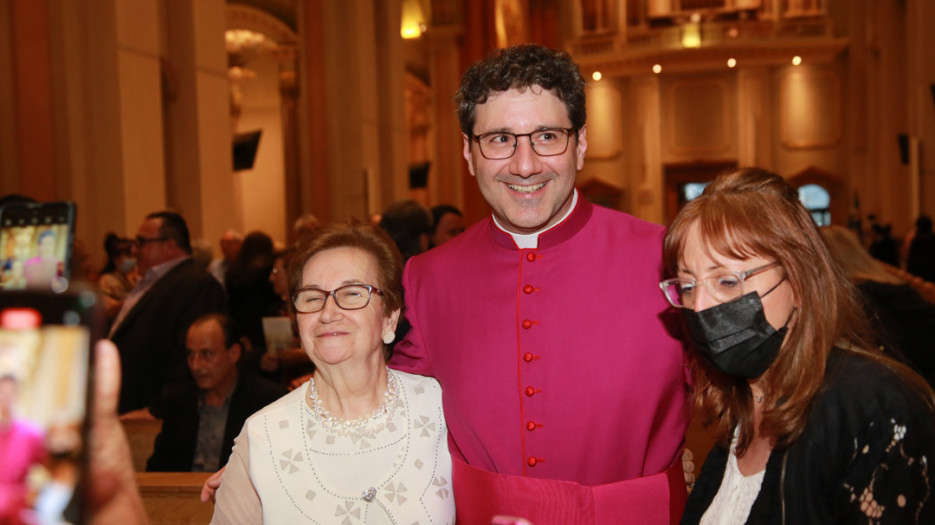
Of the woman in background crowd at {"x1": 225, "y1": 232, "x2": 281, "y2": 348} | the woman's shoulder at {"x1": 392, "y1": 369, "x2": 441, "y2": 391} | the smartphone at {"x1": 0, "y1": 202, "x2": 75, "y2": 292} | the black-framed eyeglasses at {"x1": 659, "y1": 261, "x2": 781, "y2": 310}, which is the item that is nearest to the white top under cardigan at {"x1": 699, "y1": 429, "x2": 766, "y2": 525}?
the black-framed eyeglasses at {"x1": 659, "y1": 261, "x2": 781, "y2": 310}

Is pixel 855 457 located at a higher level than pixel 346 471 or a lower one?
higher

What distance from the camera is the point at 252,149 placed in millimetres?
12719

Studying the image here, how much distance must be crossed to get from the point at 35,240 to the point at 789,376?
142 cm

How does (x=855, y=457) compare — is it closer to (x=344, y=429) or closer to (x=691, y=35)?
(x=344, y=429)

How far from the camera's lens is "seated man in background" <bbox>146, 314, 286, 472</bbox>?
4180 millimetres

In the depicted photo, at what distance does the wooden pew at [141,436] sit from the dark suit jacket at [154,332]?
6.3 inches

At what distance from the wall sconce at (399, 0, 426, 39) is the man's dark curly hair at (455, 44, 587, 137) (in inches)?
672

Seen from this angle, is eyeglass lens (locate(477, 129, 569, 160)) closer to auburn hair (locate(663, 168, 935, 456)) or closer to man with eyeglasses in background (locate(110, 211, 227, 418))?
auburn hair (locate(663, 168, 935, 456))

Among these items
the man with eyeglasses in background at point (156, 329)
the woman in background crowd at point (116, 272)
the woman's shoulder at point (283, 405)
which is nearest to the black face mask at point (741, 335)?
the woman's shoulder at point (283, 405)

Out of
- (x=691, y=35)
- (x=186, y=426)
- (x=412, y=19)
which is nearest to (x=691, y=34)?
(x=691, y=35)

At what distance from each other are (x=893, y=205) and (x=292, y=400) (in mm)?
21737

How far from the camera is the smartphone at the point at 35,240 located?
1031mm

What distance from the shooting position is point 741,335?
5.93 feet

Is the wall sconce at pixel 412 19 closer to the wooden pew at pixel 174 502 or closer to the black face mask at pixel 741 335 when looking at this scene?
the wooden pew at pixel 174 502
